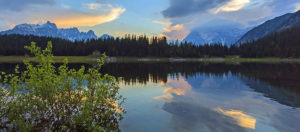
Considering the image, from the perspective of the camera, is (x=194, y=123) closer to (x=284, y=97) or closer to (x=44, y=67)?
(x=44, y=67)

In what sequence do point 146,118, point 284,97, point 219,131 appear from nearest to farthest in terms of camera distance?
point 219,131, point 146,118, point 284,97

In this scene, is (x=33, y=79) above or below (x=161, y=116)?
above

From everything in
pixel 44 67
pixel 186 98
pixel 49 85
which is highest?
pixel 44 67

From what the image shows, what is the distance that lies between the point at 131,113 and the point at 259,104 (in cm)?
1533

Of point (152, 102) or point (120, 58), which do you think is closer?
point (152, 102)

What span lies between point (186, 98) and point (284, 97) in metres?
13.4

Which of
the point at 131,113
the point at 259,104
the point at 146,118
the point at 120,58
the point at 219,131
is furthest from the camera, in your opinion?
the point at 120,58

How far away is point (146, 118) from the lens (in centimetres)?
1630

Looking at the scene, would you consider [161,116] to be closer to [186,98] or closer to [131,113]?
[131,113]

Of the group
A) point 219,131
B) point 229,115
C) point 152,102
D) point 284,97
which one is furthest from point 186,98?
point 284,97

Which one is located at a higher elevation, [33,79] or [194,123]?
[33,79]

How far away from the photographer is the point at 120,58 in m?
196

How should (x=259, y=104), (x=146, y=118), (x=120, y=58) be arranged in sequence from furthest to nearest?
(x=120, y=58), (x=259, y=104), (x=146, y=118)

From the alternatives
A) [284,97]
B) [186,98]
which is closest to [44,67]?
[186,98]
